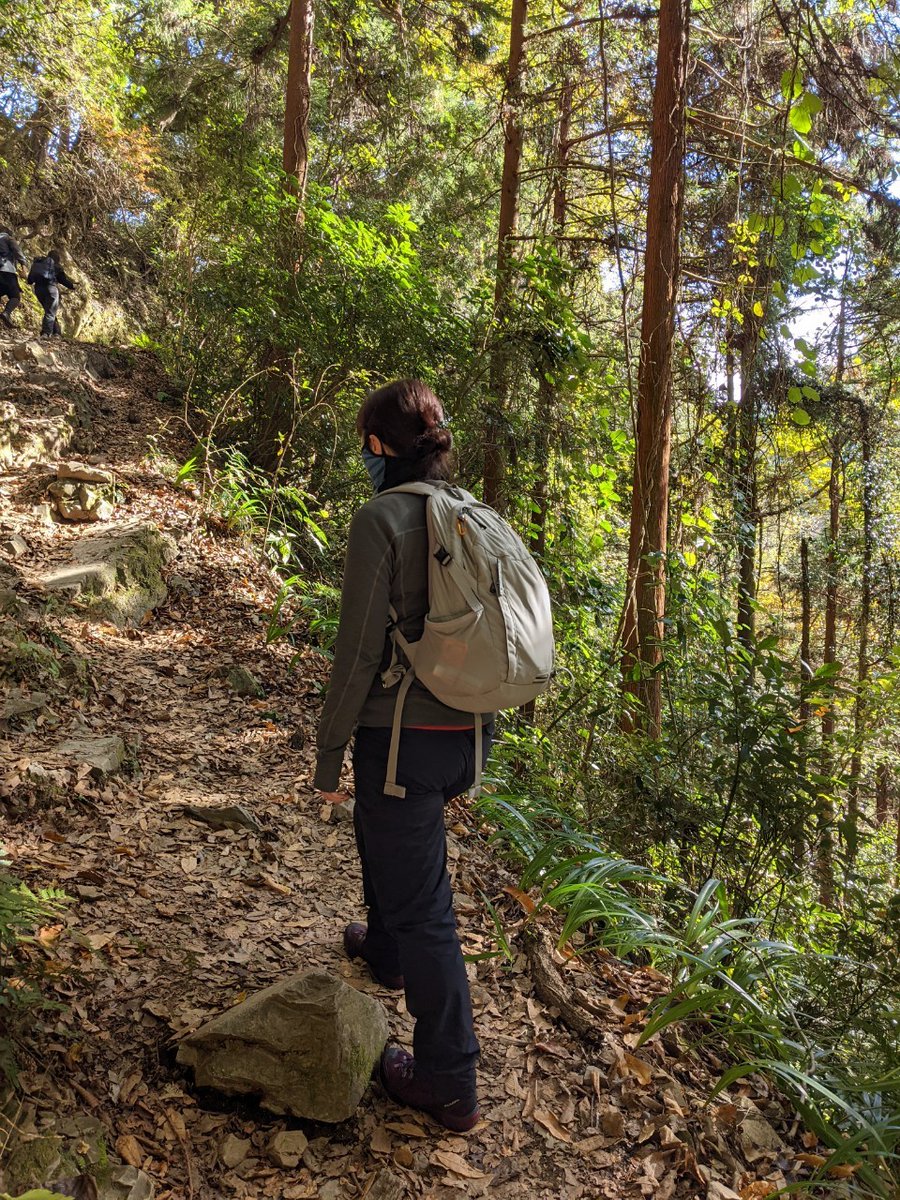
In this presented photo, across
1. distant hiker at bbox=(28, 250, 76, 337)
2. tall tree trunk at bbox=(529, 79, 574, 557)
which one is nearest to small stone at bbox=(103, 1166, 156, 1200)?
tall tree trunk at bbox=(529, 79, 574, 557)

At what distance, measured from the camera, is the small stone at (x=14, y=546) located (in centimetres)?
610

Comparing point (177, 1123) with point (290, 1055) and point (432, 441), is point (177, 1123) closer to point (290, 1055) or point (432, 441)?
point (290, 1055)

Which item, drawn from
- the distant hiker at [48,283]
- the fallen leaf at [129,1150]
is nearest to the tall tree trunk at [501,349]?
the fallen leaf at [129,1150]

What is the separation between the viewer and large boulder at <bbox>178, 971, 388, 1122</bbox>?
7.73ft

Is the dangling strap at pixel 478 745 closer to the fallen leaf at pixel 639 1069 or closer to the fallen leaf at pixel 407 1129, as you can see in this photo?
the fallen leaf at pixel 407 1129

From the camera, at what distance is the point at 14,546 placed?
615cm

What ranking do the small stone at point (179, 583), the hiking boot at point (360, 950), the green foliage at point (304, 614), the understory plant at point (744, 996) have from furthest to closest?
1. the small stone at point (179, 583)
2. the green foliage at point (304, 614)
3. the hiking boot at point (360, 950)
4. the understory plant at point (744, 996)

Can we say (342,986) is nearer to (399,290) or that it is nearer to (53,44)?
(399,290)

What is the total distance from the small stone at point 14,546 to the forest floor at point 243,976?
510 millimetres

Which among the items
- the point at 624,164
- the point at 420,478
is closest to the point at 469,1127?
the point at 420,478

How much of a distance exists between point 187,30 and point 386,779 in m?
16.9

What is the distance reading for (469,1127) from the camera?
2.42m

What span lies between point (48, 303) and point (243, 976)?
11600mm

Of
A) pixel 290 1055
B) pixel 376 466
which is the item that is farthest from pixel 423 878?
pixel 376 466
